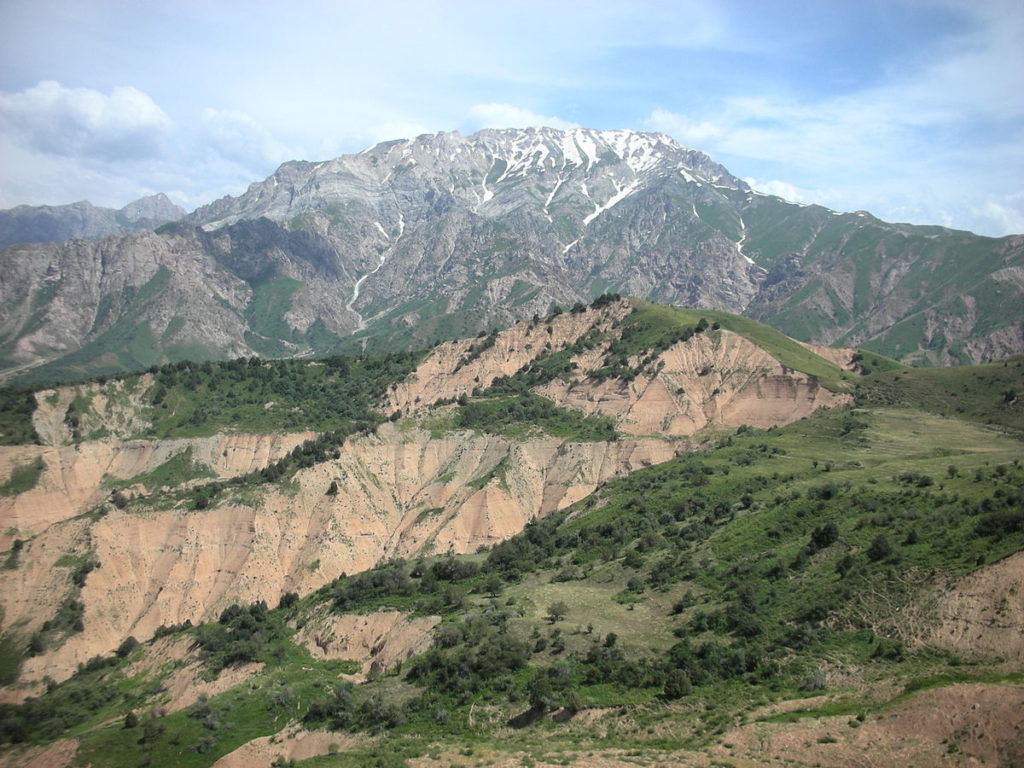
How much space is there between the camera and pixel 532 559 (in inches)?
2997

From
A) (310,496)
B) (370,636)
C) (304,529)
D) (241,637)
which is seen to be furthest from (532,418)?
(241,637)

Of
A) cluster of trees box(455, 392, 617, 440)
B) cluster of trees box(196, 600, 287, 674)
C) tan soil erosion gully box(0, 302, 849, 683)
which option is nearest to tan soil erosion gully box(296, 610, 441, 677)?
cluster of trees box(196, 600, 287, 674)

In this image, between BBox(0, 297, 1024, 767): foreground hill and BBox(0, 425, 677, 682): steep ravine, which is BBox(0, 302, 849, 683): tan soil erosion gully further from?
BBox(0, 297, 1024, 767): foreground hill

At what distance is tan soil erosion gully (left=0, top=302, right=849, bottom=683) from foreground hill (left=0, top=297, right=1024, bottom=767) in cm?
39

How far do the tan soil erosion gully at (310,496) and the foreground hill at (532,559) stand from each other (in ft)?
1.29

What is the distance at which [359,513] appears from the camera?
4109 inches

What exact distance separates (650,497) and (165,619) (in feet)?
182

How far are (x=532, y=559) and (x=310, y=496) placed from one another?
39414mm

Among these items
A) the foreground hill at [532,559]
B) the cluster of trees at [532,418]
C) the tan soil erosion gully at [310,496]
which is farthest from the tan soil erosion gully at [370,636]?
the cluster of trees at [532,418]

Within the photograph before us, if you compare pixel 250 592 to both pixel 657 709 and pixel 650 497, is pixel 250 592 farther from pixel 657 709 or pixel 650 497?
pixel 657 709

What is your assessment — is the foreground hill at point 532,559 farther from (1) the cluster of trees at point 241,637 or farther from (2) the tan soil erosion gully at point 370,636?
(1) the cluster of trees at point 241,637

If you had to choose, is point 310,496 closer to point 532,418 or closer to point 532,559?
point 532,418

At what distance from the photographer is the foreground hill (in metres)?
39.6

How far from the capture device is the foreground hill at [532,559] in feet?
130
